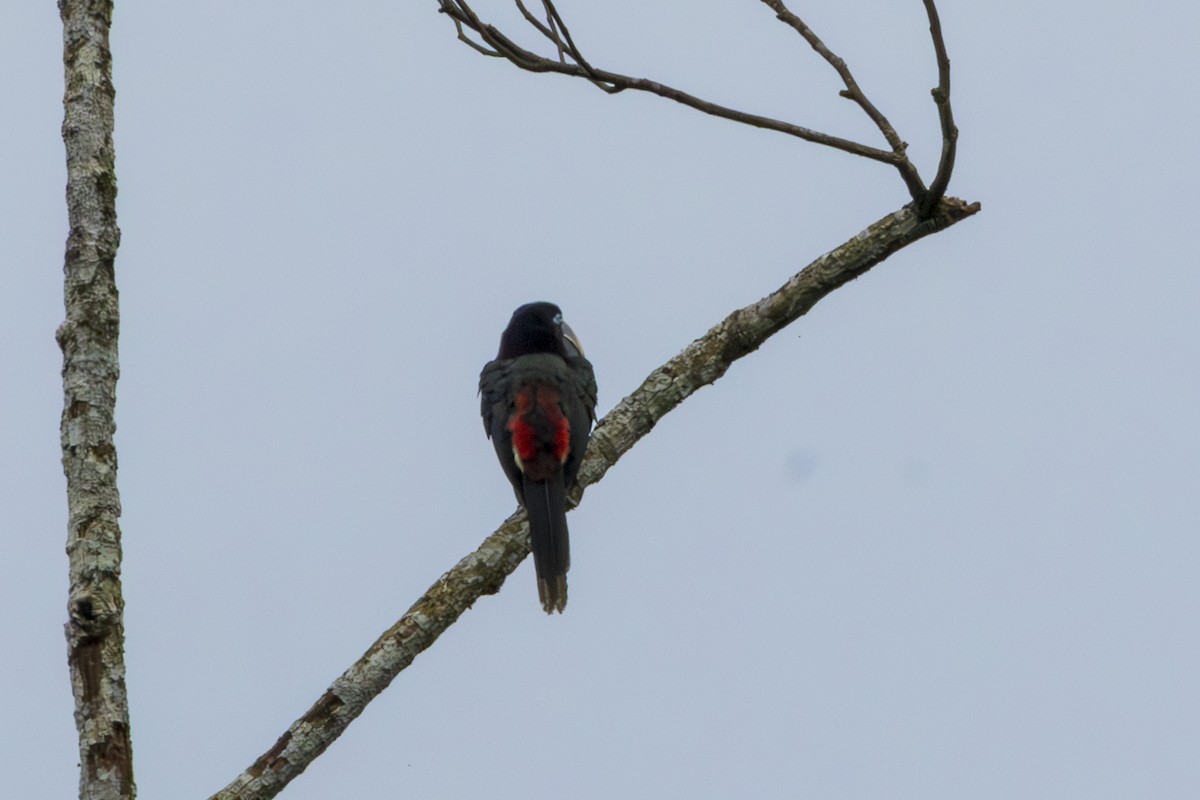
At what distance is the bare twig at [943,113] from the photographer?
14.3ft

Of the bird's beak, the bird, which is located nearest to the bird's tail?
the bird

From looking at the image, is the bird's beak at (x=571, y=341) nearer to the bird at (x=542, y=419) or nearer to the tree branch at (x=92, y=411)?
the bird at (x=542, y=419)

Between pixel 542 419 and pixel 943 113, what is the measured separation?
265cm

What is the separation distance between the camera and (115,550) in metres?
4.02

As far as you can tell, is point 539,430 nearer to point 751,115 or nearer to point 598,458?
point 598,458

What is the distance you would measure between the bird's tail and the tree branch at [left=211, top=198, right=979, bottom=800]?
0.14 metres

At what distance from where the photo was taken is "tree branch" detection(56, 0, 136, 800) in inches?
149

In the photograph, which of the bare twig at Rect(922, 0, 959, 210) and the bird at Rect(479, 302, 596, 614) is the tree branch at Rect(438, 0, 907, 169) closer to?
the bare twig at Rect(922, 0, 959, 210)

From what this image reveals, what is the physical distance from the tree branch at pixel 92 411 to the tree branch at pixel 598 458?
380 mm

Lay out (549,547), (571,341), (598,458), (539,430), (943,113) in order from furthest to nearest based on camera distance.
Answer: (571,341), (539,430), (549,547), (598,458), (943,113)

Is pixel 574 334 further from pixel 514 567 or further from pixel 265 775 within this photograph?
pixel 265 775

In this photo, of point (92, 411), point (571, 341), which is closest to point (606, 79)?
point (92, 411)

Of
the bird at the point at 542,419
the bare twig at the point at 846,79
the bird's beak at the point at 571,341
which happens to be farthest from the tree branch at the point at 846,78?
the bird's beak at the point at 571,341

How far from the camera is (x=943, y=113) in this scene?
4516 mm
